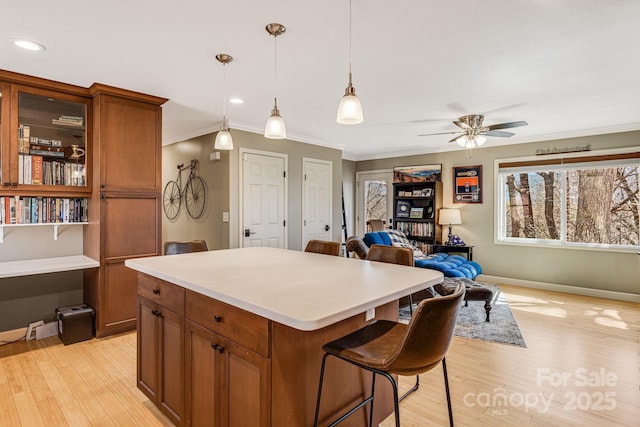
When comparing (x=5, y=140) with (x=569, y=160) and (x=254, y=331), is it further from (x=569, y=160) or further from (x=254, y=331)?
(x=569, y=160)

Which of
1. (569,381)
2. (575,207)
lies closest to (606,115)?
(575,207)

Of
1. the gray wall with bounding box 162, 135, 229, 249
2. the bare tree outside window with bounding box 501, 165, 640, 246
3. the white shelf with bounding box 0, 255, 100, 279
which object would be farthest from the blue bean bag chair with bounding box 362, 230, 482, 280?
the white shelf with bounding box 0, 255, 100, 279

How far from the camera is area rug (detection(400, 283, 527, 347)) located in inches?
130

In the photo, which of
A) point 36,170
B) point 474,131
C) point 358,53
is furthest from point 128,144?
point 474,131

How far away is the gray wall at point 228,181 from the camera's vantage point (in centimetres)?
450

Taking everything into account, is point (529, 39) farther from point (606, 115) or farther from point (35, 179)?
point (35, 179)

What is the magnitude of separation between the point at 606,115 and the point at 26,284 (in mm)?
6680

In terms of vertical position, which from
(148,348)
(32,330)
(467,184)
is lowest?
(32,330)

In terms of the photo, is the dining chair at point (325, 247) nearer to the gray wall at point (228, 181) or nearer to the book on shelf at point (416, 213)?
the gray wall at point (228, 181)

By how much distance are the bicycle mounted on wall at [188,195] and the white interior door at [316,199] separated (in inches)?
62.4

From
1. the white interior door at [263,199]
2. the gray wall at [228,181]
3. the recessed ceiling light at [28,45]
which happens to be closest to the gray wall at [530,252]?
the gray wall at [228,181]

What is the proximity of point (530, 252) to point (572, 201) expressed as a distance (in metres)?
0.98

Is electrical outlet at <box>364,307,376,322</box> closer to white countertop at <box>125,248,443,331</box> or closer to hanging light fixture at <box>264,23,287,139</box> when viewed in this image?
white countertop at <box>125,248,443,331</box>

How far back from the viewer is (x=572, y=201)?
16.8 feet
